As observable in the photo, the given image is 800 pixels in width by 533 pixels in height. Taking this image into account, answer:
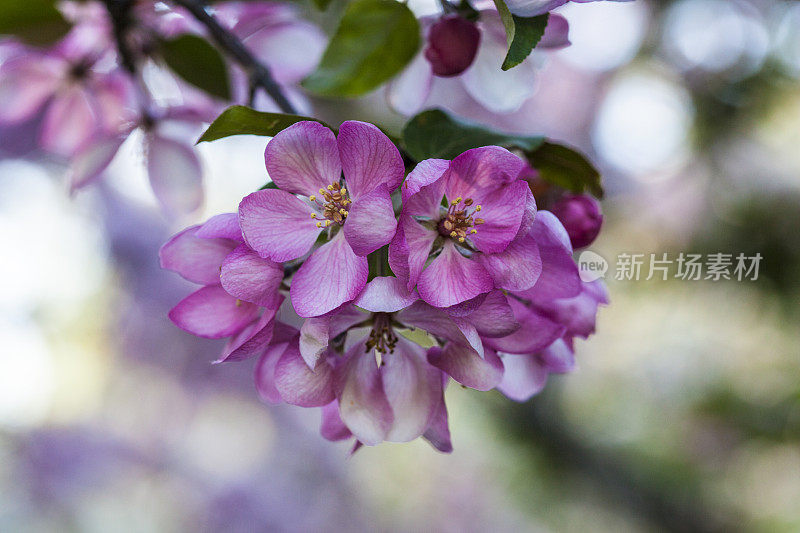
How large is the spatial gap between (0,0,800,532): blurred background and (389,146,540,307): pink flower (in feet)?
4.74

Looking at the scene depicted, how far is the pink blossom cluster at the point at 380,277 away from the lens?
0.25m

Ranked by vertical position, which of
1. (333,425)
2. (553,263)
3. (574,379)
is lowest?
(574,379)

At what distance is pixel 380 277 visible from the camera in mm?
249

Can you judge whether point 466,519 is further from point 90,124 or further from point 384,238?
point 384,238

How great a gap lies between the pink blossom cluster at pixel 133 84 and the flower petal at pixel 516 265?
0.32m

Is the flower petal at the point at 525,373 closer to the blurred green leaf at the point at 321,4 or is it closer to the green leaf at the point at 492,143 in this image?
the green leaf at the point at 492,143

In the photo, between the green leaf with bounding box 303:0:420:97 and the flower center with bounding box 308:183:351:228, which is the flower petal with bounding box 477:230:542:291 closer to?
the flower center with bounding box 308:183:351:228

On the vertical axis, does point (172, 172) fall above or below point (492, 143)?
below

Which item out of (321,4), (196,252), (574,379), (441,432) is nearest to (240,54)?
(321,4)

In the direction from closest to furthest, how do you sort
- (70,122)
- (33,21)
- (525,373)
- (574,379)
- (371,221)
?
(371,221), (525,373), (33,21), (70,122), (574,379)

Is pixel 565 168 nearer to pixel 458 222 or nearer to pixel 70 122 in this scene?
pixel 458 222

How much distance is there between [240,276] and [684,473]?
204 centimetres

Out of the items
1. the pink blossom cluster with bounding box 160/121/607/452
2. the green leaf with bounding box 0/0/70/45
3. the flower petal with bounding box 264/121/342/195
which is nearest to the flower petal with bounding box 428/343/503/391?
the pink blossom cluster with bounding box 160/121/607/452

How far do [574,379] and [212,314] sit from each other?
6.89ft
